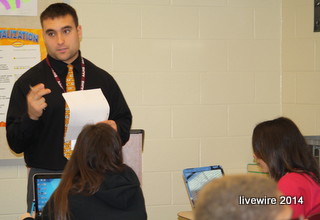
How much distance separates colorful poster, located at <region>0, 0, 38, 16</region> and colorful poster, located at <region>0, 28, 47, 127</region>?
0.12m

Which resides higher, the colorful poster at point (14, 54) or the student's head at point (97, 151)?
the colorful poster at point (14, 54)

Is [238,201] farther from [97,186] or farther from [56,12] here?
[56,12]

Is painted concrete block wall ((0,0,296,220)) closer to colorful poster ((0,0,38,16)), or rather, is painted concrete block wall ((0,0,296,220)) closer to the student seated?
colorful poster ((0,0,38,16))

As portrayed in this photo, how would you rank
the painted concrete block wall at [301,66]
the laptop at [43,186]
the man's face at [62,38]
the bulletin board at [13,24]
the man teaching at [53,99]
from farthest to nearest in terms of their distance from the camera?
the painted concrete block wall at [301,66], the bulletin board at [13,24], the man's face at [62,38], the man teaching at [53,99], the laptop at [43,186]

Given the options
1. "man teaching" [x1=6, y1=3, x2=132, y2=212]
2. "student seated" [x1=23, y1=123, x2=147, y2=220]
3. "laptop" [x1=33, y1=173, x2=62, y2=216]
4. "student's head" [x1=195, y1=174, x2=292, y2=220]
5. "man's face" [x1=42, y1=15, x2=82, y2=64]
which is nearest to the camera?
"student's head" [x1=195, y1=174, x2=292, y2=220]

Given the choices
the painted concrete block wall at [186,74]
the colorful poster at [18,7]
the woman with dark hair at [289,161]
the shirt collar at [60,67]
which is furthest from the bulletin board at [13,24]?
the woman with dark hair at [289,161]

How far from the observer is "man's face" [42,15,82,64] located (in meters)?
2.66

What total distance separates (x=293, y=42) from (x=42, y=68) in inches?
86.0

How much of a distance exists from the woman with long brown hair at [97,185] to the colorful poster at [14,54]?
1.59m

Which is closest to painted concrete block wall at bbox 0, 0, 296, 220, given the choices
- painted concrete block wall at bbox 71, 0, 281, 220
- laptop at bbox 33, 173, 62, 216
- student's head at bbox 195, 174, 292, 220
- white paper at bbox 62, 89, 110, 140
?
painted concrete block wall at bbox 71, 0, 281, 220

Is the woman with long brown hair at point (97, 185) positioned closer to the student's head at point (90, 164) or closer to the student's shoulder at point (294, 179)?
the student's head at point (90, 164)

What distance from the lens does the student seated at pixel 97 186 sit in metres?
2.08

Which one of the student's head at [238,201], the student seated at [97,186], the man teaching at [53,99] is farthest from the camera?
the man teaching at [53,99]

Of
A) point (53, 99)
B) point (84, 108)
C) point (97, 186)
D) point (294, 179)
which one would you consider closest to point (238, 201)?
point (97, 186)
